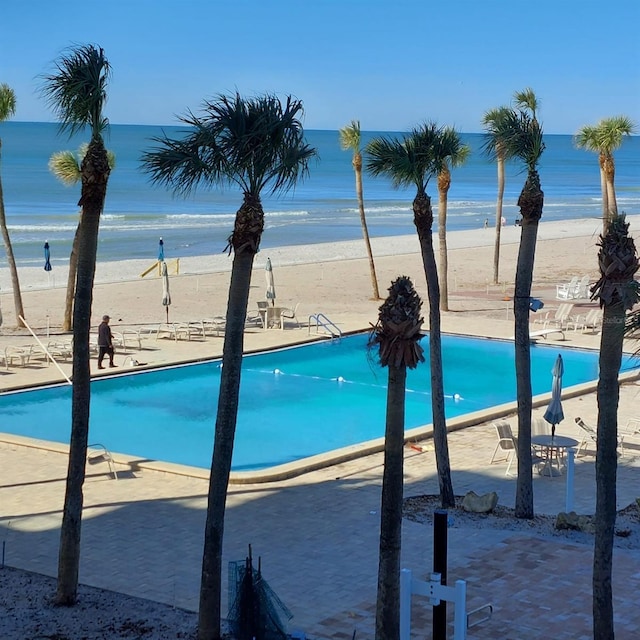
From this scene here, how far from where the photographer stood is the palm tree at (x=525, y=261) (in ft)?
43.6

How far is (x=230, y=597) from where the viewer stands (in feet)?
34.8

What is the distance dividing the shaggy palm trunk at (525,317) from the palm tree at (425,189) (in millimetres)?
996

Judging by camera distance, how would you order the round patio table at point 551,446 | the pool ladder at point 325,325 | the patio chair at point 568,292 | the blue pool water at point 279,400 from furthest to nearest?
1. the patio chair at point 568,292
2. the pool ladder at point 325,325
3. the blue pool water at point 279,400
4. the round patio table at point 551,446

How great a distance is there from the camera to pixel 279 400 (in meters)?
22.9

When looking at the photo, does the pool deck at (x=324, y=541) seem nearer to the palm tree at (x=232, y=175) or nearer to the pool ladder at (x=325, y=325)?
the palm tree at (x=232, y=175)

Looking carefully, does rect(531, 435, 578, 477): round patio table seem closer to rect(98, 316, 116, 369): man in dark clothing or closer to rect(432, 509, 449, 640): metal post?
rect(432, 509, 449, 640): metal post

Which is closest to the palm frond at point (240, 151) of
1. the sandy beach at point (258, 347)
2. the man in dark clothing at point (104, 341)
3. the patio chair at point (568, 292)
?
the sandy beach at point (258, 347)

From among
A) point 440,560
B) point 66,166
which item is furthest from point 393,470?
point 66,166

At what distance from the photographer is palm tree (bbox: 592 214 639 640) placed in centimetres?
948

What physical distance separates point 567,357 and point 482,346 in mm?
2093

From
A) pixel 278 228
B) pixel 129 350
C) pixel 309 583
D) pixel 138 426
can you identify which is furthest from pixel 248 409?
pixel 278 228

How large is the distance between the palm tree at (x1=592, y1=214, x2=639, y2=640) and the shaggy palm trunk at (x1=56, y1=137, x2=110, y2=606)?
4.61 m

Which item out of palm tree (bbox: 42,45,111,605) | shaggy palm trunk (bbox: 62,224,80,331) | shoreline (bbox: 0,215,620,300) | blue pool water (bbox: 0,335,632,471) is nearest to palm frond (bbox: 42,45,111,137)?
palm tree (bbox: 42,45,111,605)

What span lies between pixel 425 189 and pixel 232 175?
4.42m
